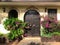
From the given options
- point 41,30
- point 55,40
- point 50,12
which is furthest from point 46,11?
point 55,40

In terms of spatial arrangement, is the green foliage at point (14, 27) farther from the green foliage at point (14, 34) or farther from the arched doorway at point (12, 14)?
the arched doorway at point (12, 14)

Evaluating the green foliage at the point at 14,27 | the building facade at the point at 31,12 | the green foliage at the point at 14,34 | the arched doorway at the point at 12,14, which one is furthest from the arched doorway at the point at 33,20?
the green foliage at the point at 14,34

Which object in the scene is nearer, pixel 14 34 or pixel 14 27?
pixel 14 34

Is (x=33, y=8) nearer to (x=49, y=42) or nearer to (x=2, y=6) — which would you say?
(x=2, y=6)

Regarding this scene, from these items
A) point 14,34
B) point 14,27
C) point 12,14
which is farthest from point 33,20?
point 14,34

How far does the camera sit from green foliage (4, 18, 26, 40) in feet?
59.6

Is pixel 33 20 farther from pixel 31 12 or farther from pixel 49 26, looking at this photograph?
pixel 49 26

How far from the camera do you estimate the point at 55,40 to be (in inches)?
708

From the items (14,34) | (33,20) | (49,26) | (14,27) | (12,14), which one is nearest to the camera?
(14,34)

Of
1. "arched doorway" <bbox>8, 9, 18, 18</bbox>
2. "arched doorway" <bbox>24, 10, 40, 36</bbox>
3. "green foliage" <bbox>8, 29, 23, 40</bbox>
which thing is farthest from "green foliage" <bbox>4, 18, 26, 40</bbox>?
"arched doorway" <bbox>8, 9, 18, 18</bbox>

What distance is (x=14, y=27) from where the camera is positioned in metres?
18.5

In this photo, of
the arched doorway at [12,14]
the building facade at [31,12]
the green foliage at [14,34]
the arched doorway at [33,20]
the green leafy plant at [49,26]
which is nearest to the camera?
the green foliage at [14,34]

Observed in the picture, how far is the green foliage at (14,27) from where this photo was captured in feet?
59.6

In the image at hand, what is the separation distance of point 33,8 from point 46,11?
117 centimetres
